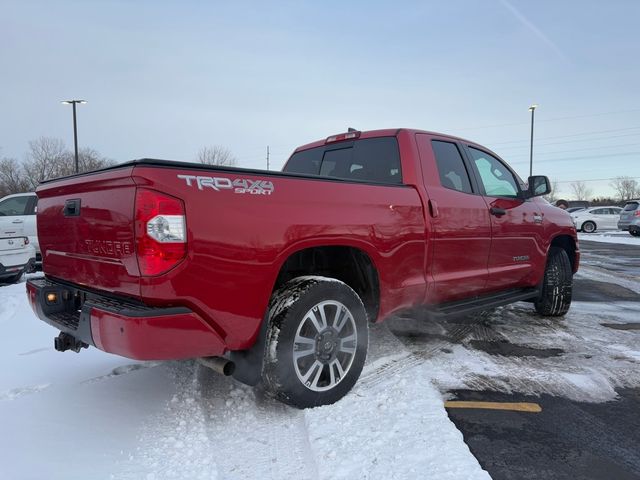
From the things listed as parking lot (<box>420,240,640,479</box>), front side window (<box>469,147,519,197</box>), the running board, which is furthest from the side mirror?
parking lot (<box>420,240,640,479</box>)

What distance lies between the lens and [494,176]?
15.7 feet

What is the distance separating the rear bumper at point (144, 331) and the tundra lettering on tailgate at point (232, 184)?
2.15ft

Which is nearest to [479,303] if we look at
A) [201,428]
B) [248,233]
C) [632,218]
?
[248,233]

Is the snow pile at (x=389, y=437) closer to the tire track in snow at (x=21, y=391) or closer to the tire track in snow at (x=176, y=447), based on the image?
the tire track in snow at (x=176, y=447)

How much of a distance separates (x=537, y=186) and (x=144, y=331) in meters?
4.45

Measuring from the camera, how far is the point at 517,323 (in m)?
5.36

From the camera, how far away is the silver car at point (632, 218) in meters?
21.8

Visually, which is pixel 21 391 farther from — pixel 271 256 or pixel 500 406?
pixel 500 406

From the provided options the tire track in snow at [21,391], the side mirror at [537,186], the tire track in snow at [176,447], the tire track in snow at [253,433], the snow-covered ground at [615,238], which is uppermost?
the side mirror at [537,186]

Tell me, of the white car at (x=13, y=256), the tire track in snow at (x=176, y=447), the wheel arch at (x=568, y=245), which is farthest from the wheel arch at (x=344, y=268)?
the white car at (x=13, y=256)

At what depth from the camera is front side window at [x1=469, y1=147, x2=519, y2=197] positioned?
460 cm

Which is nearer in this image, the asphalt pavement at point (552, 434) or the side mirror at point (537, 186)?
the asphalt pavement at point (552, 434)

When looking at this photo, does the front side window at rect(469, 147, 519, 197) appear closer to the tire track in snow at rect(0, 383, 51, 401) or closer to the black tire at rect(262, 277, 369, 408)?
the black tire at rect(262, 277, 369, 408)

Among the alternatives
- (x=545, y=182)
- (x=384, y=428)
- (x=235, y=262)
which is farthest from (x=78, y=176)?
(x=545, y=182)
